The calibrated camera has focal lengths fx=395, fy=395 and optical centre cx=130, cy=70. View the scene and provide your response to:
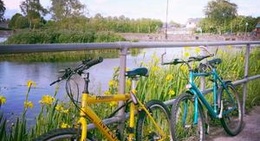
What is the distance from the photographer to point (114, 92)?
163 inches

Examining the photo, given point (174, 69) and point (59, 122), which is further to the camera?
point (174, 69)

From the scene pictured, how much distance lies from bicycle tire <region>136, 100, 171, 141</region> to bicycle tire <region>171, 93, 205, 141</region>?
75mm

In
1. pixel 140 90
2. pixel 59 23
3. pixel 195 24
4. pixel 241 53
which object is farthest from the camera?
pixel 195 24

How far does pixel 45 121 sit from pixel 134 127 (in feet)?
2.43

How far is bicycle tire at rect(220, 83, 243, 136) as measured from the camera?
4641 millimetres

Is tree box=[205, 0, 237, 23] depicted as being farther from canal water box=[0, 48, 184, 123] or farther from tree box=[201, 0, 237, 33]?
canal water box=[0, 48, 184, 123]

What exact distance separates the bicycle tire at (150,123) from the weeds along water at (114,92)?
406mm

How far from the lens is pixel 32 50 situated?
2.29m

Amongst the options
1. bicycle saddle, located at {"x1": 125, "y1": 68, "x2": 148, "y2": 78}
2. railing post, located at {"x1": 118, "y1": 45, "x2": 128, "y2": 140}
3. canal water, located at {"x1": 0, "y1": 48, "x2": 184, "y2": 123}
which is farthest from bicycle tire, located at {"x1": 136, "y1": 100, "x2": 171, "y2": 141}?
canal water, located at {"x1": 0, "y1": 48, "x2": 184, "y2": 123}

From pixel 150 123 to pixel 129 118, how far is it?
0.97 feet

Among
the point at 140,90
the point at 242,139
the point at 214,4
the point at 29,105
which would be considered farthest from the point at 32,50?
the point at 214,4

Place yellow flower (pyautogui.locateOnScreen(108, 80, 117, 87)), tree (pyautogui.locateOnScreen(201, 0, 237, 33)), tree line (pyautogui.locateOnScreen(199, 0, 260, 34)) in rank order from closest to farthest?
yellow flower (pyautogui.locateOnScreen(108, 80, 117, 87)) < tree line (pyautogui.locateOnScreen(199, 0, 260, 34)) < tree (pyautogui.locateOnScreen(201, 0, 237, 33))

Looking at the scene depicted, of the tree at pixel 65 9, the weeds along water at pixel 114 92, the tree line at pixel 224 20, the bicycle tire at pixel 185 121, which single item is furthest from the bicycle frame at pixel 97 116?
the tree line at pixel 224 20

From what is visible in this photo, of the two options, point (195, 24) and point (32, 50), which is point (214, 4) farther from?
point (32, 50)
